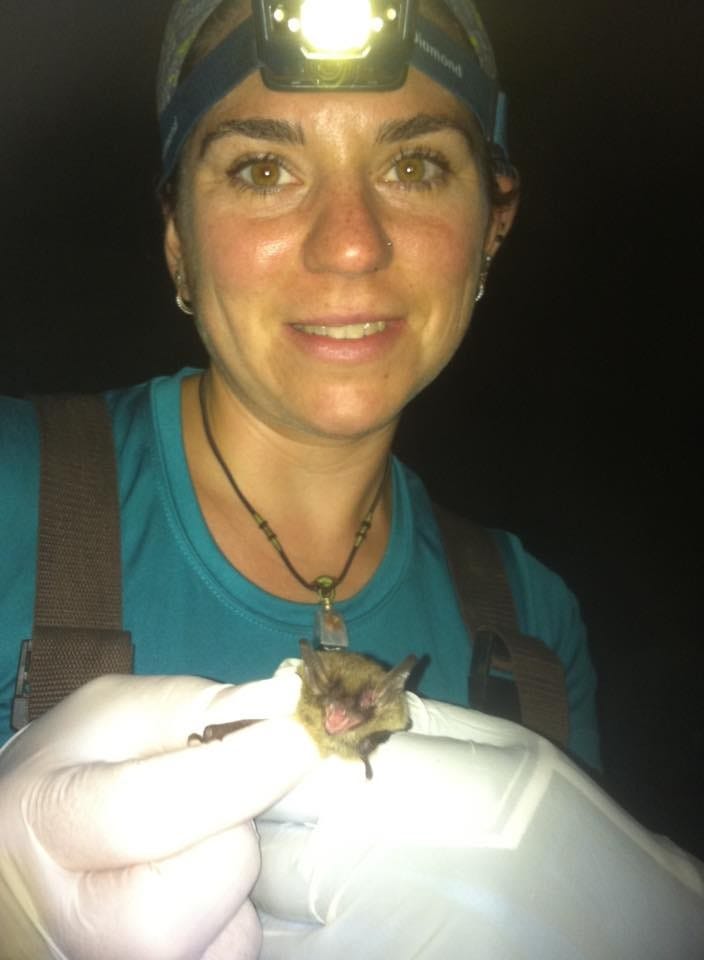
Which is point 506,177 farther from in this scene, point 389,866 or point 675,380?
point 675,380

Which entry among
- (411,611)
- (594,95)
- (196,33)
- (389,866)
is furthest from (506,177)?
(594,95)

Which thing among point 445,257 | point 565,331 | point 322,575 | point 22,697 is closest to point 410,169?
point 445,257

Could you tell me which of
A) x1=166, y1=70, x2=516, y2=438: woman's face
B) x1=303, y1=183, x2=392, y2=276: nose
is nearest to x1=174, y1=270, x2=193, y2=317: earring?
x1=166, y1=70, x2=516, y2=438: woman's face

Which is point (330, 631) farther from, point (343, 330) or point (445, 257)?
point (445, 257)

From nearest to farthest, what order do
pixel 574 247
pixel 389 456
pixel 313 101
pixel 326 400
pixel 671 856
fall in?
pixel 671 856, pixel 313 101, pixel 326 400, pixel 389 456, pixel 574 247

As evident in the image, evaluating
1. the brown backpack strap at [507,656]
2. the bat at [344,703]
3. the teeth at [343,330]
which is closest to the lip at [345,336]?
the teeth at [343,330]

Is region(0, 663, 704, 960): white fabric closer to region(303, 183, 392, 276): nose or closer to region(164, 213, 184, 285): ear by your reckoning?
region(303, 183, 392, 276): nose

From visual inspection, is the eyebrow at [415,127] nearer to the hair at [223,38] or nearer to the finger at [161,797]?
the hair at [223,38]
